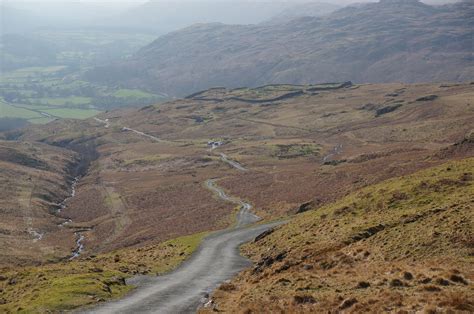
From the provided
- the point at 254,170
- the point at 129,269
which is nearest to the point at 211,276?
the point at 129,269

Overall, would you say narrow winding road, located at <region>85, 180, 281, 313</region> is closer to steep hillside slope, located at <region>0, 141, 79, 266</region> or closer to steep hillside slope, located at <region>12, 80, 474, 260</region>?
steep hillside slope, located at <region>12, 80, 474, 260</region>

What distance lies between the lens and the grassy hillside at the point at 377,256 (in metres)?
25.5

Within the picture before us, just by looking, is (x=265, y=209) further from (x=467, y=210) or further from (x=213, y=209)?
(x=467, y=210)

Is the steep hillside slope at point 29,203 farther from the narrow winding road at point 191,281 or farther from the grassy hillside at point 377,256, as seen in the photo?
the grassy hillside at point 377,256

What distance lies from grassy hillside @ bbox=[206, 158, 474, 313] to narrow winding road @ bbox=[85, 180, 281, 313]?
5.86 feet

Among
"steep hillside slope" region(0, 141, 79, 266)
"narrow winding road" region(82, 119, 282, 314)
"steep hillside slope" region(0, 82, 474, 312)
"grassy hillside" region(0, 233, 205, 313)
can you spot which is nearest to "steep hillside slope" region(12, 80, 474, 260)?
"steep hillside slope" region(0, 82, 474, 312)

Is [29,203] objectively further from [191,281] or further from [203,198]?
[191,281]

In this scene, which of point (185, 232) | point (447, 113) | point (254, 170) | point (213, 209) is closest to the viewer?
point (185, 232)

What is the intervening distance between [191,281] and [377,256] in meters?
13.7

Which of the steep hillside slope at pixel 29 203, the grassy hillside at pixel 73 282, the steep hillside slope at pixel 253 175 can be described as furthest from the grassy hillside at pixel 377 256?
the steep hillside slope at pixel 29 203

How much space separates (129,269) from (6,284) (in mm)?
9453

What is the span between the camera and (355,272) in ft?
104

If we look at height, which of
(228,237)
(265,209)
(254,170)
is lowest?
(254,170)

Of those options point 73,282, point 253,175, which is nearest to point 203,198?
point 253,175
